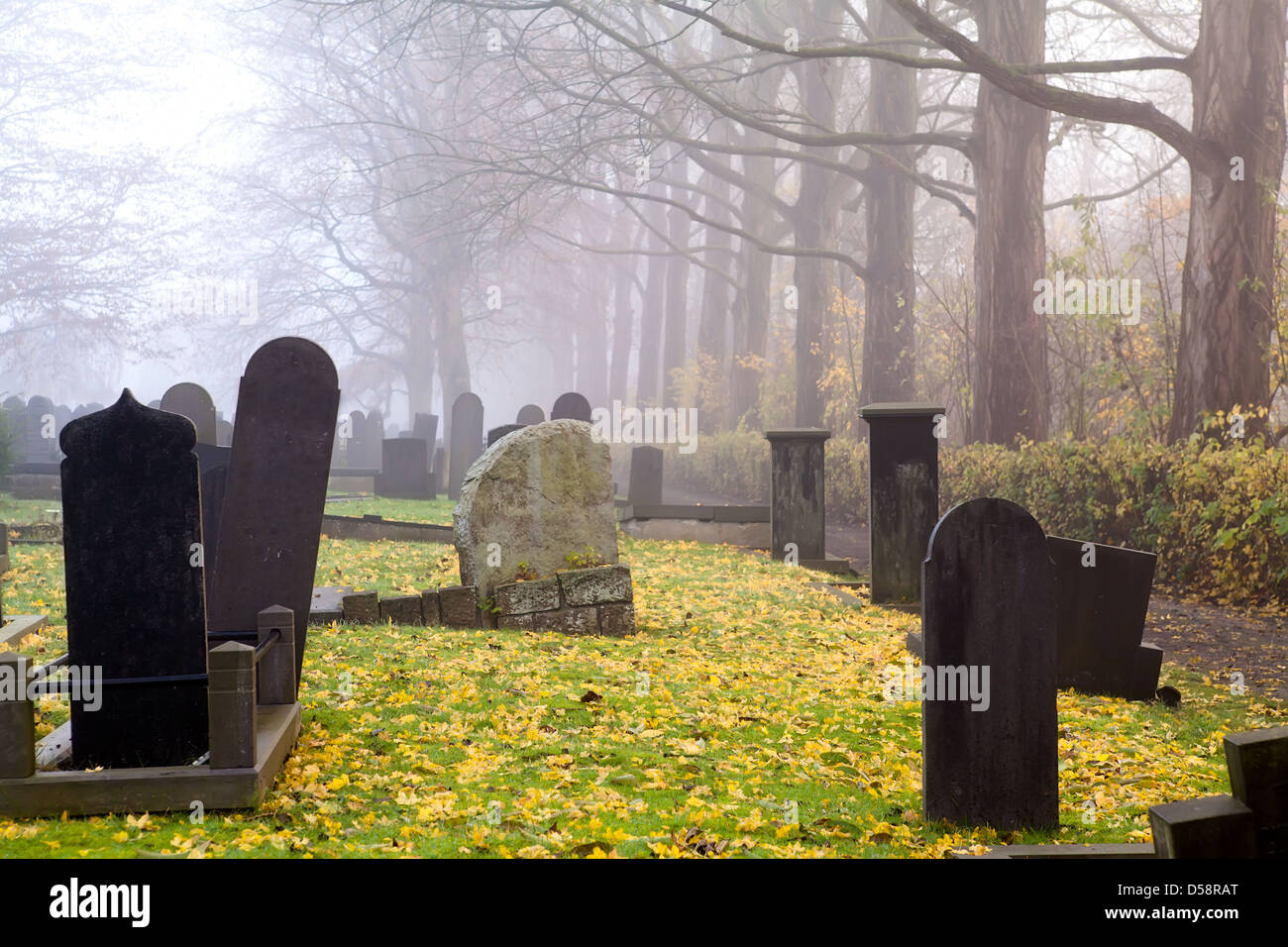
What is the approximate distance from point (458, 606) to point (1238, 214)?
9674 mm

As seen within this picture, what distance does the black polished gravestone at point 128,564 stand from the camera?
457 cm

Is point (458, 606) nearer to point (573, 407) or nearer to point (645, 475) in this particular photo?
point (573, 407)

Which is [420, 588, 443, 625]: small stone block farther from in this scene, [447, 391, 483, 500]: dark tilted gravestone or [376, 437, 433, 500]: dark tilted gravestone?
[447, 391, 483, 500]: dark tilted gravestone

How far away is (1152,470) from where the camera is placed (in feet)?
38.2

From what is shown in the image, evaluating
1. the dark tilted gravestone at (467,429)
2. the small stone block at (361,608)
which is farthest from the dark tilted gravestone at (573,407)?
the dark tilted gravestone at (467,429)

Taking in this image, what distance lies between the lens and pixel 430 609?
29.4 ft

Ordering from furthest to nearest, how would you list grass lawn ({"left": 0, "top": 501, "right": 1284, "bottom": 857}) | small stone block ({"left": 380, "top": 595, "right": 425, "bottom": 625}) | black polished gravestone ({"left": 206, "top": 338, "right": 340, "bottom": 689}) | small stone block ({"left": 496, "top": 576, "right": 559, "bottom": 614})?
small stone block ({"left": 496, "top": 576, "right": 559, "bottom": 614}), small stone block ({"left": 380, "top": 595, "right": 425, "bottom": 625}), black polished gravestone ({"left": 206, "top": 338, "right": 340, "bottom": 689}), grass lawn ({"left": 0, "top": 501, "right": 1284, "bottom": 857})

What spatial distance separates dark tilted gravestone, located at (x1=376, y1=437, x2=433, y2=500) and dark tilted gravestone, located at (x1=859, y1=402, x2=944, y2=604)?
45.3ft

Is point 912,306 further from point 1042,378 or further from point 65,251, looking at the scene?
point 65,251

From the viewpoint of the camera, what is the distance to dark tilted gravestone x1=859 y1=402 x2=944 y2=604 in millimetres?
10523

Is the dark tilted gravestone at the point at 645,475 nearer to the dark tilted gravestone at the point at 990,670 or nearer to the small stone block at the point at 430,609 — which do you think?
the small stone block at the point at 430,609

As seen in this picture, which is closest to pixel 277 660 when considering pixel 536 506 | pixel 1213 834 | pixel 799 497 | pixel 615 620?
pixel 615 620

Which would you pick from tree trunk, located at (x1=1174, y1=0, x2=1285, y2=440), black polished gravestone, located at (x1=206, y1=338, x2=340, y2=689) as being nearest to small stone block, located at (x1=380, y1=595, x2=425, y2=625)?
black polished gravestone, located at (x1=206, y1=338, x2=340, y2=689)

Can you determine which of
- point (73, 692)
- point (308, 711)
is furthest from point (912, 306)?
point (73, 692)
